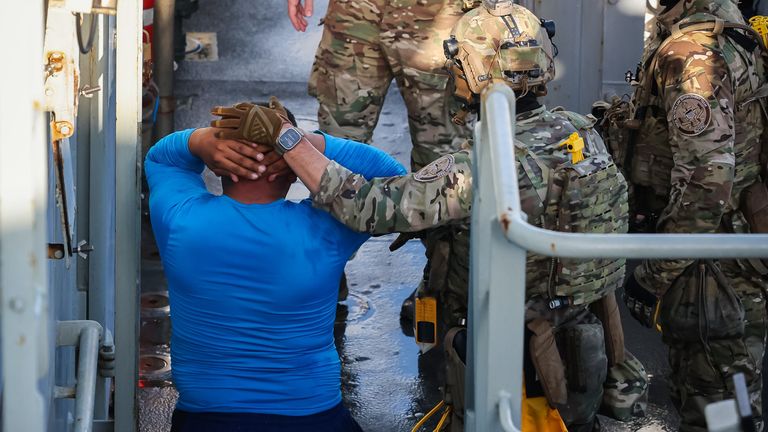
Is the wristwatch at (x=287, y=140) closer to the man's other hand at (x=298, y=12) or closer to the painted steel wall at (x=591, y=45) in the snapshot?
the man's other hand at (x=298, y=12)

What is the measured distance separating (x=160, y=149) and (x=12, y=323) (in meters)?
1.54

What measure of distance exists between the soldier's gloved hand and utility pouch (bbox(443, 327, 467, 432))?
0.96 meters

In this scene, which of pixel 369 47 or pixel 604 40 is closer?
pixel 369 47

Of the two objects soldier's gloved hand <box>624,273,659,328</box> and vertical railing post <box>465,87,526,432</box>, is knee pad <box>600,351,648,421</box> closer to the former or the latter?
soldier's gloved hand <box>624,273,659,328</box>

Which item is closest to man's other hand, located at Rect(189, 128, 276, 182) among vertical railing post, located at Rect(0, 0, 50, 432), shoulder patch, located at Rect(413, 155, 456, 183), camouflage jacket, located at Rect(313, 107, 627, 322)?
camouflage jacket, located at Rect(313, 107, 627, 322)

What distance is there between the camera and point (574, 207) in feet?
10.9

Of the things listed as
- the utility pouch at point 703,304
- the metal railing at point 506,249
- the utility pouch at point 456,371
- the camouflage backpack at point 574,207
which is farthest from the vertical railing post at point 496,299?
the utility pouch at point 703,304

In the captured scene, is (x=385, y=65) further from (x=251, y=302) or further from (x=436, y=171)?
(x=251, y=302)

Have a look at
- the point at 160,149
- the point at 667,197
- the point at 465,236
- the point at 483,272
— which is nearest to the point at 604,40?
the point at 667,197

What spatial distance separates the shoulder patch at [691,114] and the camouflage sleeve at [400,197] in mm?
1135

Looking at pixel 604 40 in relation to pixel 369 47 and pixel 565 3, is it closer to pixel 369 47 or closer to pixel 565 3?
pixel 565 3

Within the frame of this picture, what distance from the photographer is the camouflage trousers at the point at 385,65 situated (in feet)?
17.7

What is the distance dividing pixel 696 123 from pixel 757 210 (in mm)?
560

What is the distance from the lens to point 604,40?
23.6 feet
